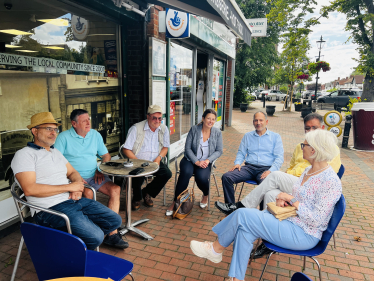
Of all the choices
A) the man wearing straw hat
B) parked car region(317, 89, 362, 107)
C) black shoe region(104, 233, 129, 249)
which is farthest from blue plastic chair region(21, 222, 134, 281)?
parked car region(317, 89, 362, 107)

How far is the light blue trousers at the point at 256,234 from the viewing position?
2.17 metres

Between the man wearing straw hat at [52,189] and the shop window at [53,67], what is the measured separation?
42.1 inches

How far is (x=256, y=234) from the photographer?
228 cm

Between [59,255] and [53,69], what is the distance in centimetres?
293

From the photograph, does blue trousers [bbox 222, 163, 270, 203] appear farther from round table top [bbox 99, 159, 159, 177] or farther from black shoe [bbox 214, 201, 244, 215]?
round table top [bbox 99, 159, 159, 177]

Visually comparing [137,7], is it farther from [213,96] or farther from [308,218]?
[213,96]

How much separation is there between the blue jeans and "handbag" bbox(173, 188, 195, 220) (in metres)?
1.13

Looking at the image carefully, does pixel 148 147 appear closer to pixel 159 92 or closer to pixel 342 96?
pixel 159 92

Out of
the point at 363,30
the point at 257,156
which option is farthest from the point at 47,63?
the point at 363,30

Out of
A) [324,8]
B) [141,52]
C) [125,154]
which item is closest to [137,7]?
[141,52]

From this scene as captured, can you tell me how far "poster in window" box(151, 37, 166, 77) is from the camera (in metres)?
4.92

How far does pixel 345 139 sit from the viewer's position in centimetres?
859

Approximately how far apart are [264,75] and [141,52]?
58.2ft

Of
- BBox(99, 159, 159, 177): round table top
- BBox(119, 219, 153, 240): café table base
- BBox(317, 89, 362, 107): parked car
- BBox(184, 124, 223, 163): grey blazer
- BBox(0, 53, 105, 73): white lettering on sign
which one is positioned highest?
BBox(0, 53, 105, 73): white lettering on sign
